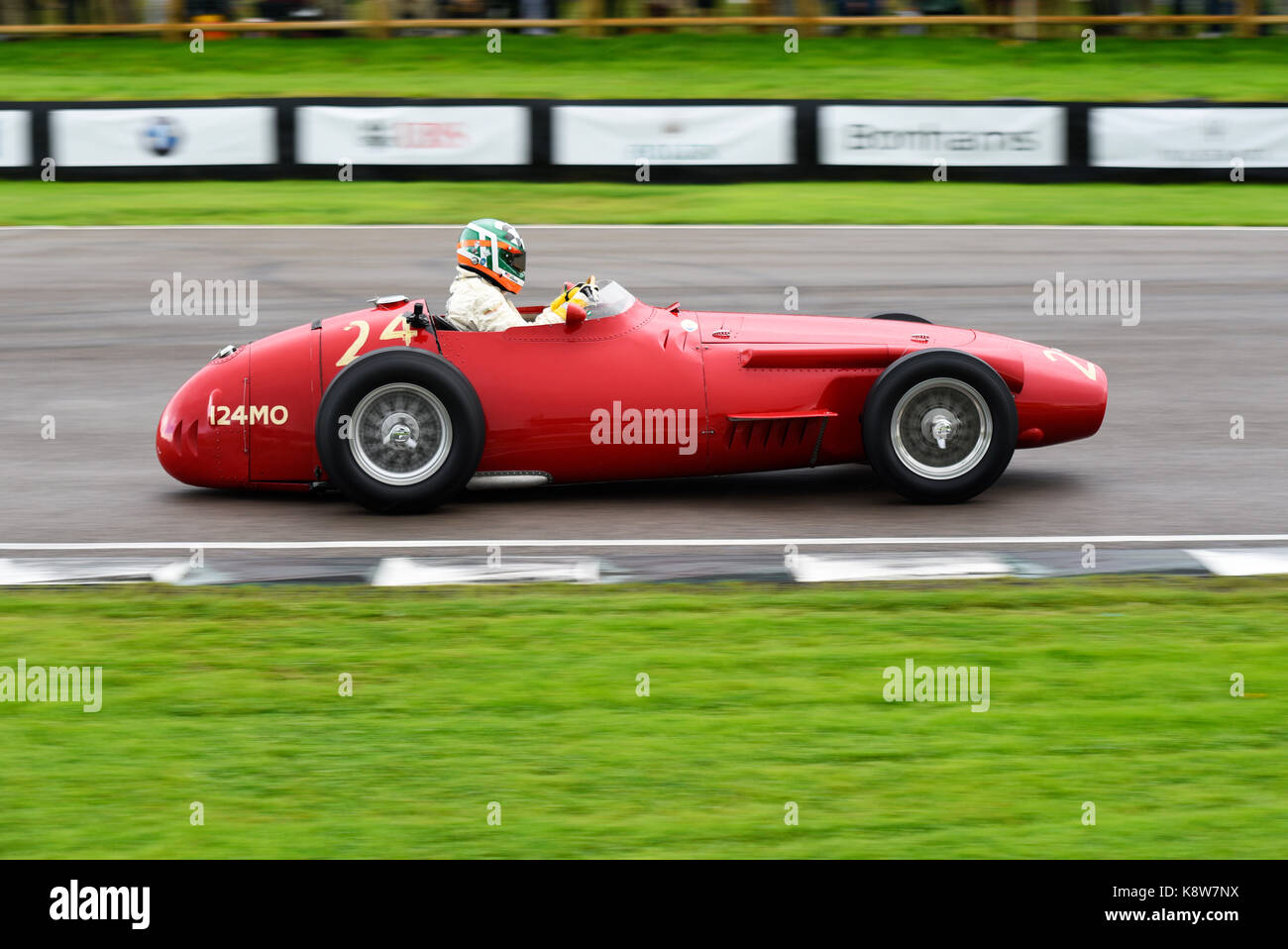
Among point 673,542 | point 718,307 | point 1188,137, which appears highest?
point 1188,137

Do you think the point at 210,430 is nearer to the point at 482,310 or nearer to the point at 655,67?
the point at 482,310

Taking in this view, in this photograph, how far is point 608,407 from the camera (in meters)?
8.49

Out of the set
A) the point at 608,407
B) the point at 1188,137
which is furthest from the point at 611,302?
the point at 1188,137

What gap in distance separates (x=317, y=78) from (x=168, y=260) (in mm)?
12796

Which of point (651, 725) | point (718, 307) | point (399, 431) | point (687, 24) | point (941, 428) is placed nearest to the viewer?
point (651, 725)

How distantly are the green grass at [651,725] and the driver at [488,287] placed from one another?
1.63 m

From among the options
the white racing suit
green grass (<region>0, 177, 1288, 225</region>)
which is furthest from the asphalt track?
the white racing suit

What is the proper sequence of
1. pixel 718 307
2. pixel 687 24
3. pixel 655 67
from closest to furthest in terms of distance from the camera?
pixel 718 307
pixel 655 67
pixel 687 24

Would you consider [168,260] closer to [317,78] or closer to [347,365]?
[347,365]

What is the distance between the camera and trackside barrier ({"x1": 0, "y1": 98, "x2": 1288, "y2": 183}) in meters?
20.2

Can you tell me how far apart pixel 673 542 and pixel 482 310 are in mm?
1464

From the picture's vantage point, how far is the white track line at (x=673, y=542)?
826 cm

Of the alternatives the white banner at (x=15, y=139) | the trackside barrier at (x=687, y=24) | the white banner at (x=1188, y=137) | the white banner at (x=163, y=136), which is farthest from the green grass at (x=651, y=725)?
the trackside barrier at (x=687, y=24)
